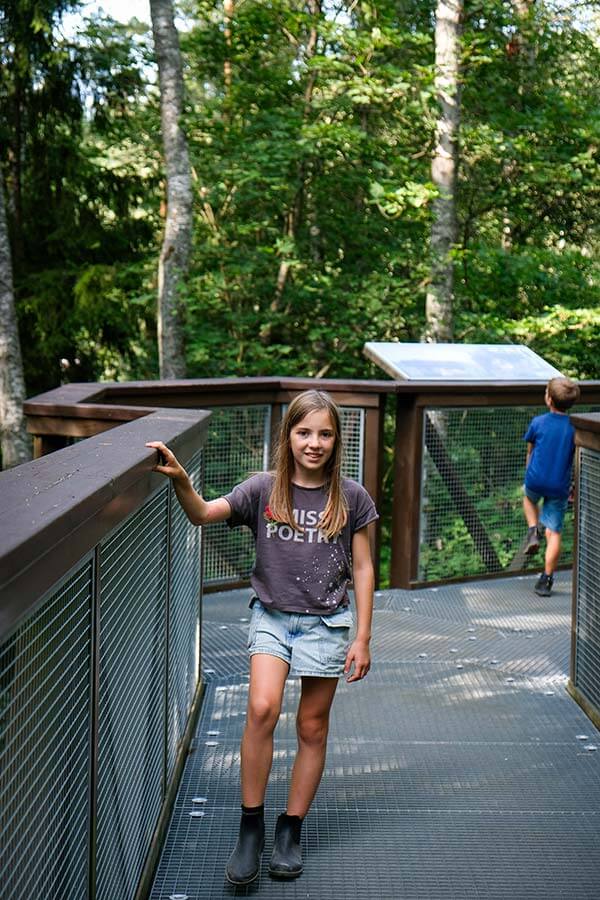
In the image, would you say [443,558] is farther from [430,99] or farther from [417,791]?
[430,99]

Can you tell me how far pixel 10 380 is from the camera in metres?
15.3

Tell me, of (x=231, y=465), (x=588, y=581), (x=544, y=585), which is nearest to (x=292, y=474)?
(x=588, y=581)

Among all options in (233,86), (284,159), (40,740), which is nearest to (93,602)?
(40,740)

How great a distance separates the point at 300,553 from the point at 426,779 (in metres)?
1.45

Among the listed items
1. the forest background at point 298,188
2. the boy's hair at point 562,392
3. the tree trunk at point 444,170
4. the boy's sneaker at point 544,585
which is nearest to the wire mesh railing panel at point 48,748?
the boy's hair at point 562,392

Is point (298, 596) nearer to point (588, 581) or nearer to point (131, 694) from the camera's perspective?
point (131, 694)

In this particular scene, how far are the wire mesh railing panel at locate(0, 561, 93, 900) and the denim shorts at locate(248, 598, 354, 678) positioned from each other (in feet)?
3.96

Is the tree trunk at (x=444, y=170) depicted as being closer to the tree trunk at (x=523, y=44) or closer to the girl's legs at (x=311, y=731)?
the tree trunk at (x=523, y=44)

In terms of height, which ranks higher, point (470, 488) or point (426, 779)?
point (470, 488)

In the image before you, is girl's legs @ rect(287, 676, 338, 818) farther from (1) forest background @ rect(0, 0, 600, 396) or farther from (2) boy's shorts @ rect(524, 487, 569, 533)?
(1) forest background @ rect(0, 0, 600, 396)

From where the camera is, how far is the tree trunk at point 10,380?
1498 cm

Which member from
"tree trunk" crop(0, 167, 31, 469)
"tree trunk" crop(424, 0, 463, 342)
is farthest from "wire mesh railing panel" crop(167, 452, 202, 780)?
"tree trunk" crop(424, 0, 463, 342)

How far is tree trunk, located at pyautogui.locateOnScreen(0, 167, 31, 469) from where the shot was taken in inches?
590

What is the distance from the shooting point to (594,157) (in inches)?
679
